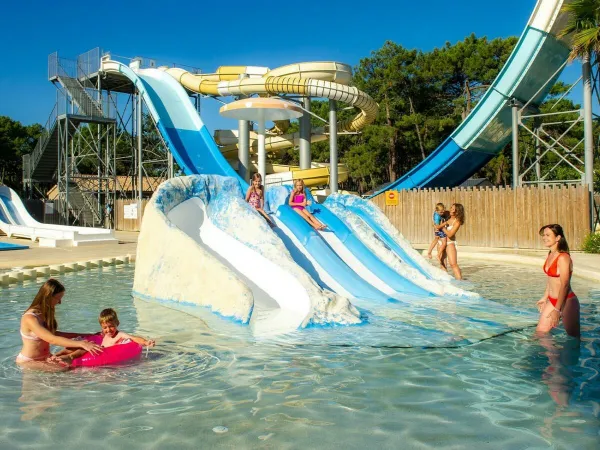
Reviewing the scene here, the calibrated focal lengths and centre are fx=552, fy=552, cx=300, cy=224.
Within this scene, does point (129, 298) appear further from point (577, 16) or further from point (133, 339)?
point (577, 16)

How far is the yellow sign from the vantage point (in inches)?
675

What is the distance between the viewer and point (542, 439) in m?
2.78

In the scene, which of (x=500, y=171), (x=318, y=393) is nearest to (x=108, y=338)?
(x=318, y=393)

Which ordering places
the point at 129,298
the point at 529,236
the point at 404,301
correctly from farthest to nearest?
the point at 529,236
the point at 129,298
the point at 404,301

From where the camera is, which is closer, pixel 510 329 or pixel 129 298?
pixel 510 329

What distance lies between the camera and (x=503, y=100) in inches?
629

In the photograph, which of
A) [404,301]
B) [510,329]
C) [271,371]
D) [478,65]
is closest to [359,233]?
[404,301]

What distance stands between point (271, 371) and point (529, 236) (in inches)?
469

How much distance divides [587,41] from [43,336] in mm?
12295

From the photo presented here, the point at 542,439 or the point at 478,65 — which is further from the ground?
the point at 478,65

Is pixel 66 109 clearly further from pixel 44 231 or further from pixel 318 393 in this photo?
pixel 318 393

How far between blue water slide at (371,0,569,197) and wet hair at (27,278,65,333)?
1424 cm

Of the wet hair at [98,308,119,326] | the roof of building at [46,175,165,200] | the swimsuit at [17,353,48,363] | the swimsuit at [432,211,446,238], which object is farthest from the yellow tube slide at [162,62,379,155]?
the swimsuit at [17,353,48,363]

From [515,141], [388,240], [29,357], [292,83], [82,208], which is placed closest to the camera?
[29,357]
